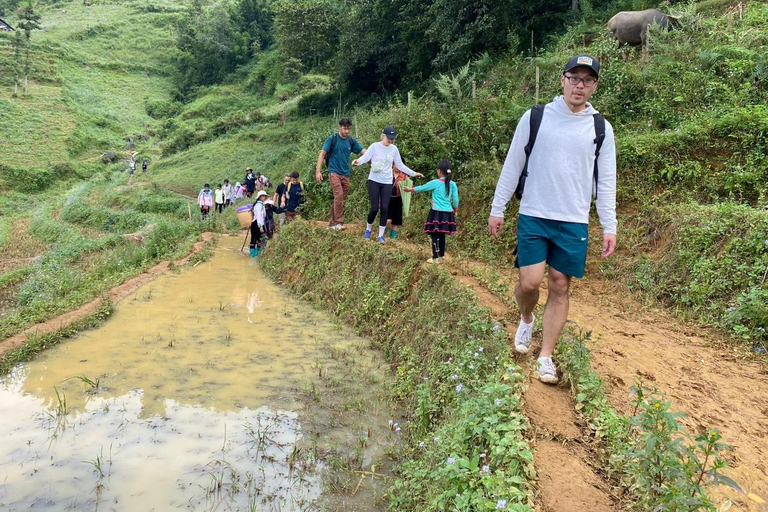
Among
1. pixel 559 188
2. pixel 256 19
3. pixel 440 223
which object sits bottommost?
pixel 440 223

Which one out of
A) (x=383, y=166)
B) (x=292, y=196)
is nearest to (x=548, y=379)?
(x=383, y=166)

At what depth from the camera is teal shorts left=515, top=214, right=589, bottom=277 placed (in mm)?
3424

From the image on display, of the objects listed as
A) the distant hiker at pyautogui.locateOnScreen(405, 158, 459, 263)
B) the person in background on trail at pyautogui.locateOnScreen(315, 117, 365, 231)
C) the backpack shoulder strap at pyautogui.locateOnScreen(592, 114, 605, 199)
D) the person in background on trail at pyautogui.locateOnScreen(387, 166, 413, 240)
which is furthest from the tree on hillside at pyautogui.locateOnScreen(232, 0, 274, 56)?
the backpack shoulder strap at pyautogui.locateOnScreen(592, 114, 605, 199)

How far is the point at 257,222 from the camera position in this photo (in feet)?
37.6

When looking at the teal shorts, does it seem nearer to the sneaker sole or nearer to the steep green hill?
the sneaker sole

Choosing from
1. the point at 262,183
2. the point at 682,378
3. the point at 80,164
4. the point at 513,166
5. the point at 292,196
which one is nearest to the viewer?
the point at 513,166

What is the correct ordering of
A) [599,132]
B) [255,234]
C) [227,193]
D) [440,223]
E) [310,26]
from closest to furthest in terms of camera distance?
1. [599,132]
2. [440,223]
3. [255,234]
4. [227,193]
5. [310,26]

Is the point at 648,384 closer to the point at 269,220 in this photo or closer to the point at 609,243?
the point at 609,243

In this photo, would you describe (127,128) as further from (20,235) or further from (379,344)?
(379,344)

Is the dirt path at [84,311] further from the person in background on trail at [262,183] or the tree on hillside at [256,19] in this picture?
the tree on hillside at [256,19]

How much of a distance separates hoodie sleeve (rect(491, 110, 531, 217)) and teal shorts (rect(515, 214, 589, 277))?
0.60 feet

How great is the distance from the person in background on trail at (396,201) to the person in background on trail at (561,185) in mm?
4778

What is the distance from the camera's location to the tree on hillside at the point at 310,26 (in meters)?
28.5

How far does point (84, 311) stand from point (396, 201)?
509 centimetres
